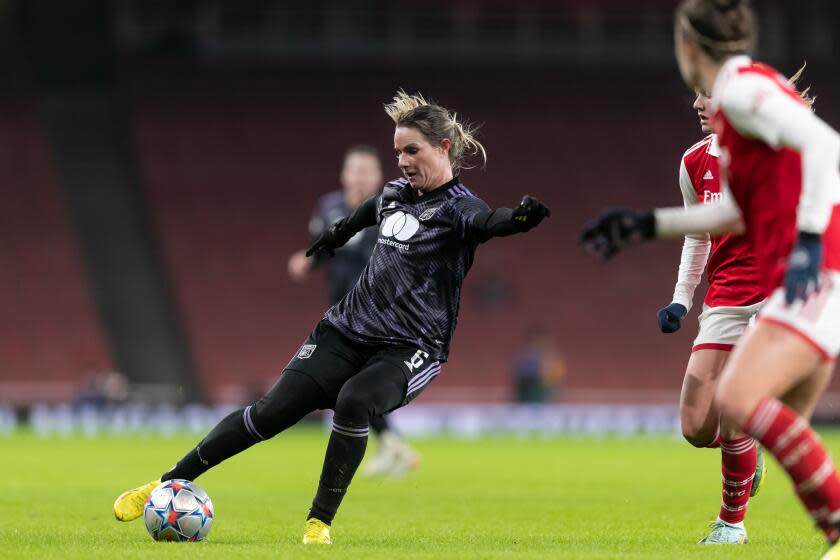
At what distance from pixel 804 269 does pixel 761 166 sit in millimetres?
550

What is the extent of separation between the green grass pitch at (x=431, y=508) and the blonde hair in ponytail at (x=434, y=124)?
202cm

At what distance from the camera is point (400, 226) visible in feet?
23.8

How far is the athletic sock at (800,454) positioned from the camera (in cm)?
523

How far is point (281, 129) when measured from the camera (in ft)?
100

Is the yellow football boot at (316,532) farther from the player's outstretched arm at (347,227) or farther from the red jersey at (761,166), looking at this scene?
the red jersey at (761,166)

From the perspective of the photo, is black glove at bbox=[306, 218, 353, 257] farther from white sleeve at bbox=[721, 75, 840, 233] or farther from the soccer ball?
white sleeve at bbox=[721, 75, 840, 233]

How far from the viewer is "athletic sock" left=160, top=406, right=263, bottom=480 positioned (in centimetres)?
708

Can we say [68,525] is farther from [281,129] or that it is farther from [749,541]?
[281,129]

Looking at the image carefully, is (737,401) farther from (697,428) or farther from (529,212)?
(697,428)

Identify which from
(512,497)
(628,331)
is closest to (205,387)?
(628,331)

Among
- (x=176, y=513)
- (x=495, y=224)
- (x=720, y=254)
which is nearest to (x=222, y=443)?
(x=176, y=513)

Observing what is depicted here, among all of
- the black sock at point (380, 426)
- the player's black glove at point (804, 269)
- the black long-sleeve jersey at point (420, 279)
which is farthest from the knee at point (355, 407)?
the black sock at point (380, 426)

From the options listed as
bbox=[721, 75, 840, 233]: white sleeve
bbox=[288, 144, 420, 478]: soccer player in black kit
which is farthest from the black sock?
bbox=[721, 75, 840, 233]: white sleeve

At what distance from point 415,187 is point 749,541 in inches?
99.7
